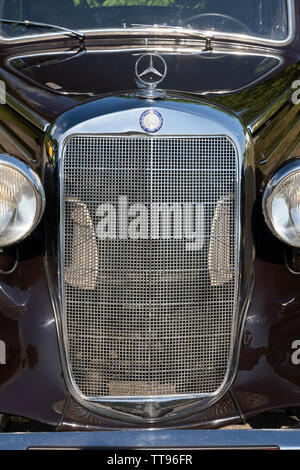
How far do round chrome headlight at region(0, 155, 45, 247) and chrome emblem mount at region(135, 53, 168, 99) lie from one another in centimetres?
53

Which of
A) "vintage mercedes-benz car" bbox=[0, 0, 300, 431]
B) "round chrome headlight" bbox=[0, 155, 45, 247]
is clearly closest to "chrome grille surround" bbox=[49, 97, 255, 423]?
"vintage mercedes-benz car" bbox=[0, 0, 300, 431]

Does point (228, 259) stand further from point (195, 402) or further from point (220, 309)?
point (195, 402)

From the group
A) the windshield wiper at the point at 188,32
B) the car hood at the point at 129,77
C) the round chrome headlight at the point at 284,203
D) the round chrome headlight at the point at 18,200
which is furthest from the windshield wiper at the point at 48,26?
the round chrome headlight at the point at 284,203

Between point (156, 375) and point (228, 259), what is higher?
point (228, 259)

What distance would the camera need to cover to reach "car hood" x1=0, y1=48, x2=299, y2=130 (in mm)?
2627

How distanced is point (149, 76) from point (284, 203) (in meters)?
0.74

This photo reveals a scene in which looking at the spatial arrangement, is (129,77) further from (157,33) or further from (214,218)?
(214,218)

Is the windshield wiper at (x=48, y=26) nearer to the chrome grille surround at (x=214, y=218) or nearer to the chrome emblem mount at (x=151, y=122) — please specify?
the chrome grille surround at (x=214, y=218)

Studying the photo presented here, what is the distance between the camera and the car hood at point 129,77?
2627 mm

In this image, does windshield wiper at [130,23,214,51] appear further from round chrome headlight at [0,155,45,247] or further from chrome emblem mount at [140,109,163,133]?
round chrome headlight at [0,155,45,247]

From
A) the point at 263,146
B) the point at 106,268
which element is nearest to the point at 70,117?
the point at 106,268

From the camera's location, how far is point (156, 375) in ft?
8.07
